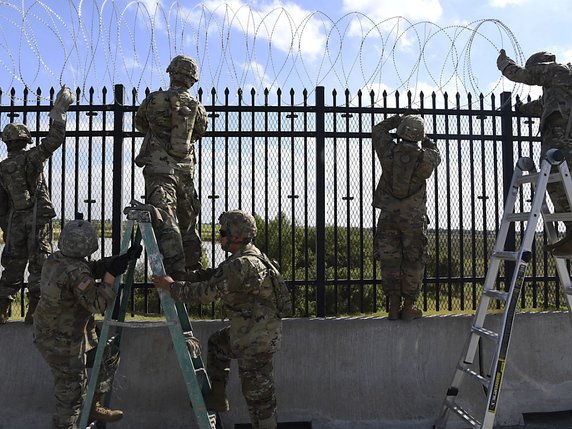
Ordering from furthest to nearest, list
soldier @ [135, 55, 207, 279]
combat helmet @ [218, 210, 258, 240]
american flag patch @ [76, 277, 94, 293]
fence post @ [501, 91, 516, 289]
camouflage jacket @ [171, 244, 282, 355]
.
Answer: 1. fence post @ [501, 91, 516, 289]
2. soldier @ [135, 55, 207, 279]
3. combat helmet @ [218, 210, 258, 240]
4. american flag patch @ [76, 277, 94, 293]
5. camouflage jacket @ [171, 244, 282, 355]

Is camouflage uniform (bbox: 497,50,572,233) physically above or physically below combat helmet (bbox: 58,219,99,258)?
above

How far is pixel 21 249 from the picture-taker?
15.4ft

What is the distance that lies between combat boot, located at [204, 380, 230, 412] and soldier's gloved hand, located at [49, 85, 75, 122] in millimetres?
2799

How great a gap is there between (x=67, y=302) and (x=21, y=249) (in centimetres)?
155

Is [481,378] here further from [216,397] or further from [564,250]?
[216,397]

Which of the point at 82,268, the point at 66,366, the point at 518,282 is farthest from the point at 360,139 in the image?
the point at 66,366

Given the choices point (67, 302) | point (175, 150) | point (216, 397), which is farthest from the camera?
point (175, 150)

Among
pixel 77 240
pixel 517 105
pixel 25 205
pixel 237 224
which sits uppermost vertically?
pixel 517 105

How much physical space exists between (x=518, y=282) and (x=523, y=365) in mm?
1609

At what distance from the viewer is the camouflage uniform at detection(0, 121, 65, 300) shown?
4.63 m

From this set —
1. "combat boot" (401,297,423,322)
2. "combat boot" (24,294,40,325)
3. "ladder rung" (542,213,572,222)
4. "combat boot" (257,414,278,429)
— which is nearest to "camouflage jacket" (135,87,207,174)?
"combat boot" (24,294,40,325)

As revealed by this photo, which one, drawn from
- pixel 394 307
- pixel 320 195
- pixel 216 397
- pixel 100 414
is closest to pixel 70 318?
pixel 100 414

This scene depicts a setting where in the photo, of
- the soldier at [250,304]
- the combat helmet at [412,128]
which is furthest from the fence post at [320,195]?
Result: the soldier at [250,304]

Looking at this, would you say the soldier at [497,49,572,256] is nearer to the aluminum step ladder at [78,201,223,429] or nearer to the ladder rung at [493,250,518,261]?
the ladder rung at [493,250,518,261]
